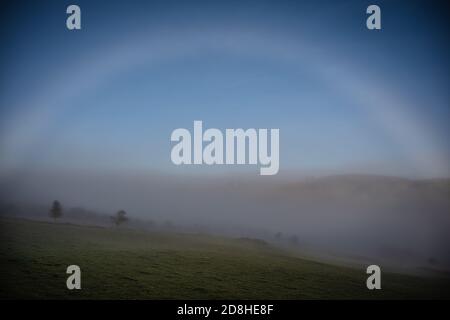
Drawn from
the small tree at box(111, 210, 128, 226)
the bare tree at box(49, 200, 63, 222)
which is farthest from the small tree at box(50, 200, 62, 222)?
the small tree at box(111, 210, 128, 226)

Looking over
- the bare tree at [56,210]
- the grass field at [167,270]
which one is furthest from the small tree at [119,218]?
the bare tree at [56,210]

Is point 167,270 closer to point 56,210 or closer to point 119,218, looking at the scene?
point 119,218

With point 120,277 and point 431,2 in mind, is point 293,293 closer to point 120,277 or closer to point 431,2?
point 120,277

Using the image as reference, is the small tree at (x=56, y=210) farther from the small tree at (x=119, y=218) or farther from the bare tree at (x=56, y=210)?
the small tree at (x=119, y=218)

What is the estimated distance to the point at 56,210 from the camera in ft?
14.8

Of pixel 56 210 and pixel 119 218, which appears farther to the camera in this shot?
pixel 119 218

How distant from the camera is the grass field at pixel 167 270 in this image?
3891mm

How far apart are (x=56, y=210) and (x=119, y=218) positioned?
899 mm

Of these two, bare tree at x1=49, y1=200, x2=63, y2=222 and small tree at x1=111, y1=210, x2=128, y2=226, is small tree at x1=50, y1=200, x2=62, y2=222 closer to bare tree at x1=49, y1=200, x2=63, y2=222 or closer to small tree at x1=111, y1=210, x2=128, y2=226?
bare tree at x1=49, y1=200, x2=63, y2=222

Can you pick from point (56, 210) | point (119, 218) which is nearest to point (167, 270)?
point (119, 218)
